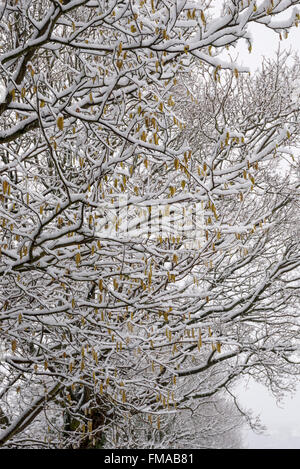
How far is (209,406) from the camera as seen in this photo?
17938 mm

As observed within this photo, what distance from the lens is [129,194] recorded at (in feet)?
13.6

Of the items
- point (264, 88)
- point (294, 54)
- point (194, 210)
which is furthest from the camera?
point (294, 54)

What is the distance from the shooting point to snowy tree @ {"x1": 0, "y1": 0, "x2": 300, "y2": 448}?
3.31 meters

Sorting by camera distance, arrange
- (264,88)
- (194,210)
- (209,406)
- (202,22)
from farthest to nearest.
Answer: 1. (209,406)
2. (264,88)
3. (194,210)
4. (202,22)

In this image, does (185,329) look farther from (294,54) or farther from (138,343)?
(294,54)

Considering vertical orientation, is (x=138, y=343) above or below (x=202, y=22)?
below

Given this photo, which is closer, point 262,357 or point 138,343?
point 138,343

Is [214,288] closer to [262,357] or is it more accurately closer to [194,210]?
[262,357]

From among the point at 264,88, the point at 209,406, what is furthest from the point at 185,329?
the point at 209,406

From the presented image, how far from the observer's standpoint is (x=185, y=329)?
5.17 metres

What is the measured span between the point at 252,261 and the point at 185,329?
8.85 feet

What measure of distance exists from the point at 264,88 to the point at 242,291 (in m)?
2.93

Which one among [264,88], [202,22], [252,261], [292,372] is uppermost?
[264,88]

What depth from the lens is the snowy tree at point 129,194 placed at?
10.8 ft
